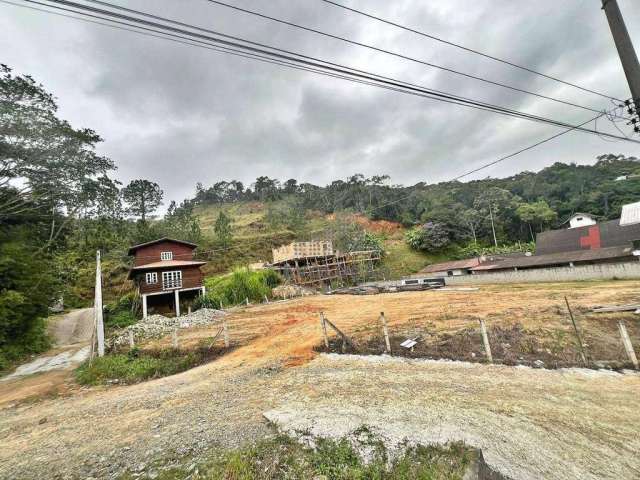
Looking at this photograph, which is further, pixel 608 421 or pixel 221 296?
pixel 221 296

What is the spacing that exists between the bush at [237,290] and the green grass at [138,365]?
1140 cm

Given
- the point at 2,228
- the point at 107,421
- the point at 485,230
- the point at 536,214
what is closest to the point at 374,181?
the point at 485,230

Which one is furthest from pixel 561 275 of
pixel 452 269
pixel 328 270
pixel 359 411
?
pixel 359 411

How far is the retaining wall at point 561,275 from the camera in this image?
1917 centimetres

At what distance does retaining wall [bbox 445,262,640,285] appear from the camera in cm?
1917

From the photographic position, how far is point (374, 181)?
6838 centimetres

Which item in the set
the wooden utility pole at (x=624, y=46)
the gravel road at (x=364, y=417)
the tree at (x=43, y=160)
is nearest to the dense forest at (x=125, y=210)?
the tree at (x=43, y=160)

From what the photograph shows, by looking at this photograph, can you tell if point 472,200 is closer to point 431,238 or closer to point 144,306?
point 431,238

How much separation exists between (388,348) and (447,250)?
128 ft

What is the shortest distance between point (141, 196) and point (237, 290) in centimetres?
2862

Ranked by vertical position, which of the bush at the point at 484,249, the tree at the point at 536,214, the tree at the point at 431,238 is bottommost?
the bush at the point at 484,249

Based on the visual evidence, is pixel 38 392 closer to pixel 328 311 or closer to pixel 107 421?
pixel 107 421

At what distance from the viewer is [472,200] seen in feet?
196

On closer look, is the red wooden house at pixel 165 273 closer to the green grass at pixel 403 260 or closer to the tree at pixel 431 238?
the green grass at pixel 403 260
